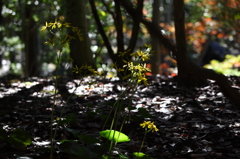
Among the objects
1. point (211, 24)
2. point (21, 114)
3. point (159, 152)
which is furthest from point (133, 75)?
point (211, 24)

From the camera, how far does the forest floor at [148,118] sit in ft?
7.95

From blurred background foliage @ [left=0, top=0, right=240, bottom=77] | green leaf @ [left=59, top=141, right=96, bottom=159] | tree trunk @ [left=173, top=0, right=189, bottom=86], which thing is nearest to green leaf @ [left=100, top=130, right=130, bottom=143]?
green leaf @ [left=59, top=141, right=96, bottom=159]

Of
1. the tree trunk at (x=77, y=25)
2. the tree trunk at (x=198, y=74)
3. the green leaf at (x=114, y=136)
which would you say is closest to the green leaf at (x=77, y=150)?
the green leaf at (x=114, y=136)

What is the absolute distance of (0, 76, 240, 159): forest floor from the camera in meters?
2.42

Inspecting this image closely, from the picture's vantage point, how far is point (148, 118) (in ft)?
10.2

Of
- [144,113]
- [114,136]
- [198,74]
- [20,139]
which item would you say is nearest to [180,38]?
[198,74]

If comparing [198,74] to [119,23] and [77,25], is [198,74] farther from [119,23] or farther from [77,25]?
[77,25]

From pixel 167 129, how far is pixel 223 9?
351 inches

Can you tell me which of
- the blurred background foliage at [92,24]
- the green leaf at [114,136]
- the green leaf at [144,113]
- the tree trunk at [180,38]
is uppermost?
the blurred background foliage at [92,24]

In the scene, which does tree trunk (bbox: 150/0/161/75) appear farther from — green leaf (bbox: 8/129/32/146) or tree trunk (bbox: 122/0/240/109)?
green leaf (bbox: 8/129/32/146)

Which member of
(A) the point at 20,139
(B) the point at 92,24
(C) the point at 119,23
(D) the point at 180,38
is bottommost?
(A) the point at 20,139

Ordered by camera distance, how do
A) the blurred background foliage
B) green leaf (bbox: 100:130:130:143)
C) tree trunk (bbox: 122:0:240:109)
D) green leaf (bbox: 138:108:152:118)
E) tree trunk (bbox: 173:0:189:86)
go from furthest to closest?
1. the blurred background foliage
2. tree trunk (bbox: 173:0:189:86)
3. tree trunk (bbox: 122:0:240:109)
4. green leaf (bbox: 138:108:152:118)
5. green leaf (bbox: 100:130:130:143)

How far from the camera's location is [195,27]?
1371cm

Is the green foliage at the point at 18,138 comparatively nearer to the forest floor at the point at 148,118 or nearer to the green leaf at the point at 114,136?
the forest floor at the point at 148,118
